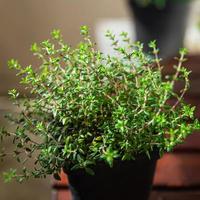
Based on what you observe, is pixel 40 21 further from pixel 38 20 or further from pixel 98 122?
pixel 98 122

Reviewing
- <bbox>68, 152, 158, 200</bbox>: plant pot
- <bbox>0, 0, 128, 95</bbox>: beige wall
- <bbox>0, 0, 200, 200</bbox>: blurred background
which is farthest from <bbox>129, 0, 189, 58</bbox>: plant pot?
<bbox>68, 152, 158, 200</bbox>: plant pot

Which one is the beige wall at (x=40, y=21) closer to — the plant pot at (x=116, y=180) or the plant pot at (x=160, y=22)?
the plant pot at (x=160, y=22)

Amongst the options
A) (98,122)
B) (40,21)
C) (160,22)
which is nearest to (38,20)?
(40,21)

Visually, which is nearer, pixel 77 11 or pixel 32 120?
pixel 32 120

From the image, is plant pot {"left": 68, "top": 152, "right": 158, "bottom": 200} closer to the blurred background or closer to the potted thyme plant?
the potted thyme plant

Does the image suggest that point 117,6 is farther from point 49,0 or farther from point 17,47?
point 17,47

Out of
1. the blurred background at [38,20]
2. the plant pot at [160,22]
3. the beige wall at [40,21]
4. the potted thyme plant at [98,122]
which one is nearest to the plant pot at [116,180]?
the potted thyme plant at [98,122]

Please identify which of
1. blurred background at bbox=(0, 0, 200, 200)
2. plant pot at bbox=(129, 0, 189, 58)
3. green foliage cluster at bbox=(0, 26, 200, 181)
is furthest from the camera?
blurred background at bbox=(0, 0, 200, 200)

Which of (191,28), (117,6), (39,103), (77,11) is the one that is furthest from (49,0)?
(39,103)
